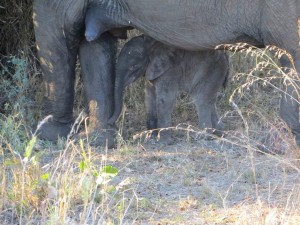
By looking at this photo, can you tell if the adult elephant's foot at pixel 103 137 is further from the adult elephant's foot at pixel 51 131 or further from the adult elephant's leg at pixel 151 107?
the adult elephant's leg at pixel 151 107

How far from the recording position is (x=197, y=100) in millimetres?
8312

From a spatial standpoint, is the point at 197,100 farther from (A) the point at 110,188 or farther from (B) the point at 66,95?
(A) the point at 110,188

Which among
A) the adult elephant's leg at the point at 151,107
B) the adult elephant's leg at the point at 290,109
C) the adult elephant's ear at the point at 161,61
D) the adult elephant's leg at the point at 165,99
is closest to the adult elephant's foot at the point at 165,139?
the adult elephant's leg at the point at 165,99

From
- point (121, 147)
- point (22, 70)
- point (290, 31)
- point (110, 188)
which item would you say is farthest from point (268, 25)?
point (22, 70)

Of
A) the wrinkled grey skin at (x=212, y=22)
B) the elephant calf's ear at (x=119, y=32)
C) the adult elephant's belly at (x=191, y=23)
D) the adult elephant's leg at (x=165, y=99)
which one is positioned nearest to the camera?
the wrinkled grey skin at (x=212, y=22)

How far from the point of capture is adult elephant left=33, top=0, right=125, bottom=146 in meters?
7.91

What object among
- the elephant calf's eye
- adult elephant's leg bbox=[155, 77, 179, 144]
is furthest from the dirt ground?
the elephant calf's eye

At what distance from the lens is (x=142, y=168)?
7152 millimetres

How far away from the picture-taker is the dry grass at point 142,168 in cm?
556

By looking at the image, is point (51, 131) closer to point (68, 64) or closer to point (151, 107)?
point (68, 64)

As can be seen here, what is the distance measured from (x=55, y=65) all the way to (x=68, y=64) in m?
0.11

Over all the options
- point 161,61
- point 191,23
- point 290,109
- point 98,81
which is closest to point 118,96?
point 98,81

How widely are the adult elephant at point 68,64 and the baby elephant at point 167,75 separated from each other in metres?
0.12

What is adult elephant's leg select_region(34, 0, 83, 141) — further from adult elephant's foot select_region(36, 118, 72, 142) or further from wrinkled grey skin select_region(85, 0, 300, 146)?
wrinkled grey skin select_region(85, 0, 300, 146)
